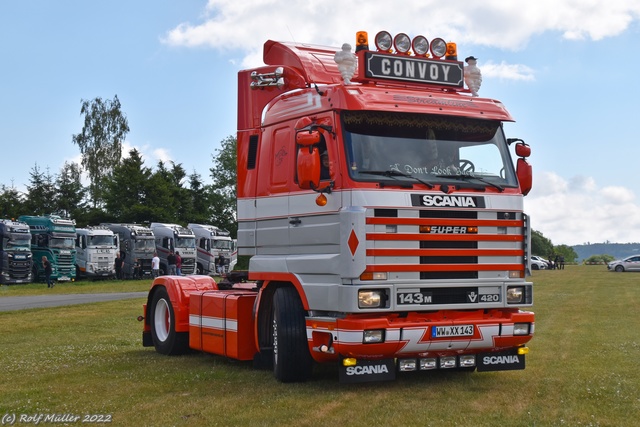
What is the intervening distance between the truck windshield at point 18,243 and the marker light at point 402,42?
129ft

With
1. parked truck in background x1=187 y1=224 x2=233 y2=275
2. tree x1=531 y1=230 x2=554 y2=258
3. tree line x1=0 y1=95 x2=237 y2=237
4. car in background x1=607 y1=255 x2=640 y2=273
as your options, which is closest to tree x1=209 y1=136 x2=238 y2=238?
tree line x1=0 y1=95 x2=237 y2=237

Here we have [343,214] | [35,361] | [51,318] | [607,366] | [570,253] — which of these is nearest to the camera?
[343,214]

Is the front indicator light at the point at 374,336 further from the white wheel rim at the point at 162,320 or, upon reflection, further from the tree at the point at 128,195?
the tree at the point at 128,195

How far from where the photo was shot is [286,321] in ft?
33.0

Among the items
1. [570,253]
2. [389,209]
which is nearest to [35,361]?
[389,209]

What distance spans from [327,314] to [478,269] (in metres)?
1.83

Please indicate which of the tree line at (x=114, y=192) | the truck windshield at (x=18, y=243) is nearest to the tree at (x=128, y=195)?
the tree line at (x=114, y=192)

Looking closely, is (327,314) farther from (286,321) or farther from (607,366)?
(607,366)

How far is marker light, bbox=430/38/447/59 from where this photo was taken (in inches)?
428

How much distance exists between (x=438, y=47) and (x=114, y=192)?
221 feet

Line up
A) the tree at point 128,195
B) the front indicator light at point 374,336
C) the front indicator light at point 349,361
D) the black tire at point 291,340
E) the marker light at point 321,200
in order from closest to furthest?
the front indicator light at point 374,336 < the front indicator light at point 349,361 < the marker light at point 321,200 < the black tire at point 291,340 < the tree at point 128,195

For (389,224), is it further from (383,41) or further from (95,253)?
(95,253)

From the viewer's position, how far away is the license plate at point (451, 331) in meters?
9.39

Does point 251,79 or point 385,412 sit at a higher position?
point 251,79
